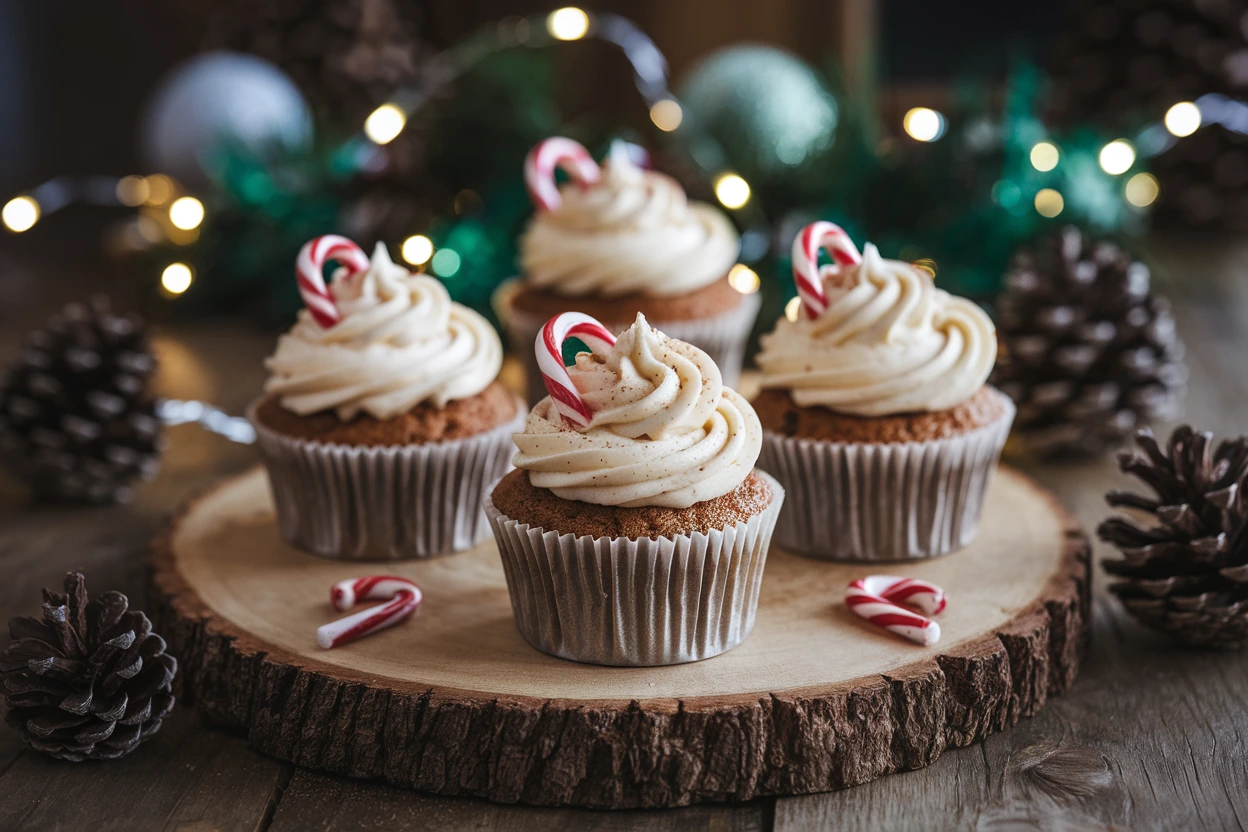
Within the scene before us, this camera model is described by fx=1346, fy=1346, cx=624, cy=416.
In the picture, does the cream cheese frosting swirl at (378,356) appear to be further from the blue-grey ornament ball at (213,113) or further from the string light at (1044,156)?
the blue-grey ornament ball at (213,113)

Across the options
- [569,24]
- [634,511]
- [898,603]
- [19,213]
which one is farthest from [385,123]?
[898,603]

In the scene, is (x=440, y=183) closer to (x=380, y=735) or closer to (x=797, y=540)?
(x=797, y=540)

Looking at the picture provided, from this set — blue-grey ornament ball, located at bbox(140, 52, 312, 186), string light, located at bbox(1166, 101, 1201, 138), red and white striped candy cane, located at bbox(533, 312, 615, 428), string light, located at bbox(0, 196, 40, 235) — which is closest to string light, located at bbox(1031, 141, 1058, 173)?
string light, located at bbox(1166, 101, 1201, 138)

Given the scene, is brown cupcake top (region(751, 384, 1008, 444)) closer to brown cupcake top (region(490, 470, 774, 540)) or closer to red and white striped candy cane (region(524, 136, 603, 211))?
brown cupcake top (region(490, 470, 774, 540))

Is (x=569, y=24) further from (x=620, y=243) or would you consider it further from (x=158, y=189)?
(x=158, y=189)

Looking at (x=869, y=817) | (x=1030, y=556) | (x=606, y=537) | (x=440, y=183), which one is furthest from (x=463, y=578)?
(x=440, y=183)

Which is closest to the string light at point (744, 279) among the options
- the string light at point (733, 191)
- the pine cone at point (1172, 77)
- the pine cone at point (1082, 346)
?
the string light at point (733, 191)
